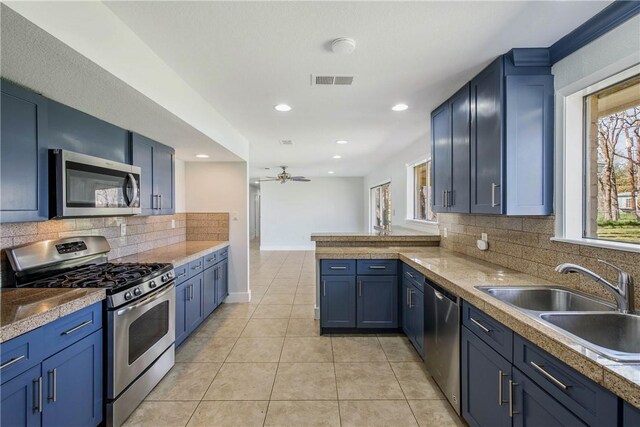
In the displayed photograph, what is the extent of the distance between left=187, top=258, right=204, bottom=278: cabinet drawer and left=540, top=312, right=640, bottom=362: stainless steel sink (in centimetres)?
294

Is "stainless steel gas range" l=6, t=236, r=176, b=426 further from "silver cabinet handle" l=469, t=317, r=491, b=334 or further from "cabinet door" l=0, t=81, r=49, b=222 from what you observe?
"silver cabinet handle" l=469, t=317, r=491, b=334

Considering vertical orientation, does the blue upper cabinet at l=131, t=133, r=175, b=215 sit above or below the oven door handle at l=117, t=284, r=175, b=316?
above

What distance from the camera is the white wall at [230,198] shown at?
4.32m

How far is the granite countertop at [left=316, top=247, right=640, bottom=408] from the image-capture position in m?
0.90

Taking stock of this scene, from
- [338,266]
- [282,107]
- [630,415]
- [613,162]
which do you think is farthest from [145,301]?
[613,162]

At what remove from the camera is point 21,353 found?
1308mm

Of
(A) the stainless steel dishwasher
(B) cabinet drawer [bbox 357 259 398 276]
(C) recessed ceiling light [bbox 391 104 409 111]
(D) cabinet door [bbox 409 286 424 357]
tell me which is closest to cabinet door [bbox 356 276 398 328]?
(B) cabinet drawer [bbox 357 259 398 276]

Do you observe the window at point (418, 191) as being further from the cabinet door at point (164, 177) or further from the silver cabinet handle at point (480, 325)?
the cabinet door at point (164, 177)

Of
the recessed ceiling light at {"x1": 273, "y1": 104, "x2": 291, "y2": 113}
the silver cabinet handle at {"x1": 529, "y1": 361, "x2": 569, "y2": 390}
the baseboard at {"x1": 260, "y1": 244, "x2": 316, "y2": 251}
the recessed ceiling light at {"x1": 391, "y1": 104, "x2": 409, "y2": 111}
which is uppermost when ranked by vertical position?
the recessed ceiling light at {"x1": 391, "y1": 104, "x2": 409, "y2": 111}

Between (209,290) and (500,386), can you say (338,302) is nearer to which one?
(209,290)

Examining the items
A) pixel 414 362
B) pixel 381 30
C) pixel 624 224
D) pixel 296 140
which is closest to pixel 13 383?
pixel 381 30

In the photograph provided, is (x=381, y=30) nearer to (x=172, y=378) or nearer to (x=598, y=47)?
(x=598, y=47)

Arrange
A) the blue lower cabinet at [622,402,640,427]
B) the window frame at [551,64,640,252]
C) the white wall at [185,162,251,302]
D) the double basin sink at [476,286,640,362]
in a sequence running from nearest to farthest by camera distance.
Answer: the blue lower cabinet at [622,402,640,427], the double basin sink at [476,286,640,362], the window frame at [551,64,640,252], the white wall at [185,162,251,302]

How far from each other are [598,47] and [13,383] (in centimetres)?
Result: 334
